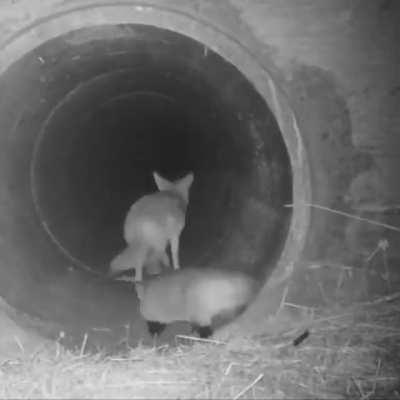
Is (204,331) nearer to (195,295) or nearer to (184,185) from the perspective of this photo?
(195,295)

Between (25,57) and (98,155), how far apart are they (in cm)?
172

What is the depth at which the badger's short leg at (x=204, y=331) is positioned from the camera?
4.18 m

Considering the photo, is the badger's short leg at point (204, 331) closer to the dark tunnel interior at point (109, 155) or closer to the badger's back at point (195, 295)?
the badger's back at point (195, 295)

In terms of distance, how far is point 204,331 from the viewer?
4.22m

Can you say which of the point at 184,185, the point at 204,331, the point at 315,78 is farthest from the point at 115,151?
the point at 315,78

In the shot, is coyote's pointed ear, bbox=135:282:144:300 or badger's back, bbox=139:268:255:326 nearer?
badger's back, bbox=139:268:255:326

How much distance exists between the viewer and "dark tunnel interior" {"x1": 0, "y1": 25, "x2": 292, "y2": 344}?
4059mm

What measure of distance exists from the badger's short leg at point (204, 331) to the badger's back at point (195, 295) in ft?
0.08

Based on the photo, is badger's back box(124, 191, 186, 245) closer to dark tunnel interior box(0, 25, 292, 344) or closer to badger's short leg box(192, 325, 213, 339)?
dark tunnel interior box(0, 25, 292, 344)

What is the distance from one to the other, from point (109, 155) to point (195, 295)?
177cm

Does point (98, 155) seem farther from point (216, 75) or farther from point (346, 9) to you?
point (346, 9)

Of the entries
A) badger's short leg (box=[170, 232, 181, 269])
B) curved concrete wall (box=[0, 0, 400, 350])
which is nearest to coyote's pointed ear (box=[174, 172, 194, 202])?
badger's short leg (box=[170, 232, 181, 269])

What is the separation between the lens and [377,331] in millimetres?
3717

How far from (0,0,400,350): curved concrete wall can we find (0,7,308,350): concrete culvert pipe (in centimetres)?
2
